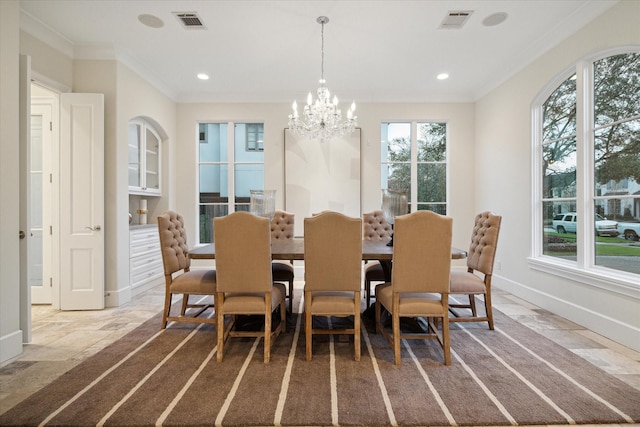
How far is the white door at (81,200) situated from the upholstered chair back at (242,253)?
2.12 m

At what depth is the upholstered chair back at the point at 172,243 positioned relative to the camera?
9.24 feet

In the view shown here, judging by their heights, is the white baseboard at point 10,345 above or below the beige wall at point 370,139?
below

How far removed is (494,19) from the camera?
10.4 ft

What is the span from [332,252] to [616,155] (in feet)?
8.86

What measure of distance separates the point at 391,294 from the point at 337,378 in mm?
688

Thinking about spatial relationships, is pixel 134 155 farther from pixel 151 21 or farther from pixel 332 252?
pixel 332 252

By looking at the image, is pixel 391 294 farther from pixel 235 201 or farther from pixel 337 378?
pixel 235 201

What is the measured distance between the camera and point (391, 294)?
2.36m

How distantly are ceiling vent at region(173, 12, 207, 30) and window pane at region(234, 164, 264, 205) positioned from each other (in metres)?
2.46

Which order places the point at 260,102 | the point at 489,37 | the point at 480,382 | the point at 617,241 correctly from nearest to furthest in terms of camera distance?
the point at 480,382 → the point at 617,241 → the point at 489,37 → the point at 260,102

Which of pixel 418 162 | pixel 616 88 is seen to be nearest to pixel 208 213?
pixel 418 162

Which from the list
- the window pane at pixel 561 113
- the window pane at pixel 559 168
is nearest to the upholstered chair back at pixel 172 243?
the window pane at pixel 559 168

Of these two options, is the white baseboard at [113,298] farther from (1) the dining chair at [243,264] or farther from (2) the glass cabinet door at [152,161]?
(1) the dining chair at [243,264]

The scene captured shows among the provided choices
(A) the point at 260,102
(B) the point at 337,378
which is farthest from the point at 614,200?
(A) the point at 260,102
